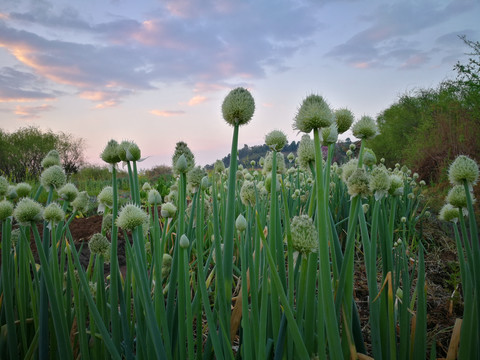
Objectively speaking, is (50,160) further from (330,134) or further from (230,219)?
(330,134)

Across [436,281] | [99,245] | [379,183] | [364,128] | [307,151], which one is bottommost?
[436,281]

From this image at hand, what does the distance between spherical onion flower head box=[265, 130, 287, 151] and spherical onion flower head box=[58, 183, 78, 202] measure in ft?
3.11

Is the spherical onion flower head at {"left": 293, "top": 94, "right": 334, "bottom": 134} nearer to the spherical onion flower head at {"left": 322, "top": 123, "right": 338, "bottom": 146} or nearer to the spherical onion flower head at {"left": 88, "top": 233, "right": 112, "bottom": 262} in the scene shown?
the spherical onion flower head at {"left": 322, "top": 123, "right": 338, "bottom": 146}

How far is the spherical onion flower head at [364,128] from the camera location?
1478 millimetres

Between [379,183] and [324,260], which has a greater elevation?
[379,183]

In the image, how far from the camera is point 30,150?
23.5m

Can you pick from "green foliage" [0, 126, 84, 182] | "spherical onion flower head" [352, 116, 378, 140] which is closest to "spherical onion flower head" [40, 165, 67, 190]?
"spherical onion flower head" [352, 116, 378, 140]

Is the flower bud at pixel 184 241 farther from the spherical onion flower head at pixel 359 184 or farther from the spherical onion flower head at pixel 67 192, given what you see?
the spherical onion flower head at pixel 67 192

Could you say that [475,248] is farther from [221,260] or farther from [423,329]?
[221,260]

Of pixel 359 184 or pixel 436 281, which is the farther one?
pixel 436 281

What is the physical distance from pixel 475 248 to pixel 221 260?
0.86 meters

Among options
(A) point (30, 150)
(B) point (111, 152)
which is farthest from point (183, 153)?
(A) point (30, 150)

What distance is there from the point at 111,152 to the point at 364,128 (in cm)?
108

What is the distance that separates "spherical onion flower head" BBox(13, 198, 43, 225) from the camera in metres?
1.36
